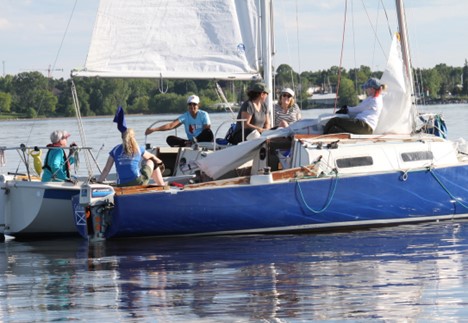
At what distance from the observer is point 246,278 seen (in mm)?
11500

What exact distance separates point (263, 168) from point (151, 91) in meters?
38.7

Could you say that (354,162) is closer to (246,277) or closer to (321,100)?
(246,277)

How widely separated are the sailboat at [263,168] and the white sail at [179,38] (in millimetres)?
15

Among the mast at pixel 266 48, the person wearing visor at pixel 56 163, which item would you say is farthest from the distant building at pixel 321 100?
the person wearing visor at pixel 56 163

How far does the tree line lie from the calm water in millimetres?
3680

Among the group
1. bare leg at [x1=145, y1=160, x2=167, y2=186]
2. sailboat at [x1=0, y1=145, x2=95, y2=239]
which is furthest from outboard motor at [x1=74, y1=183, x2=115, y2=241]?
bare leg at [x1=145, y1=160, x2=167, y2=186]

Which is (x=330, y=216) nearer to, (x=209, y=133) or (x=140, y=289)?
(x=209, y=133)

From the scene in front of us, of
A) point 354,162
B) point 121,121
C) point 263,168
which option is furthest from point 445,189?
point 121,121

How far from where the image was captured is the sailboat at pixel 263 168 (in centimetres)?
1420

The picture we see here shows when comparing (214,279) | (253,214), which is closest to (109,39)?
(253,214)

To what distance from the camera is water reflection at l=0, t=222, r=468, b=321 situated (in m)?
9.84

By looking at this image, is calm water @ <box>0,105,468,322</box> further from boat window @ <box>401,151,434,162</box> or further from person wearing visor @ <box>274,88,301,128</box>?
person wearing visor @ <box>274,88,301,128</box>

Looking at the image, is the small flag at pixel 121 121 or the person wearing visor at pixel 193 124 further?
the person wearing visor at pixel 193 124

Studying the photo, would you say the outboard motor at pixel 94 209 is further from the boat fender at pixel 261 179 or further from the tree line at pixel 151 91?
the tree line at pixel 151 91
